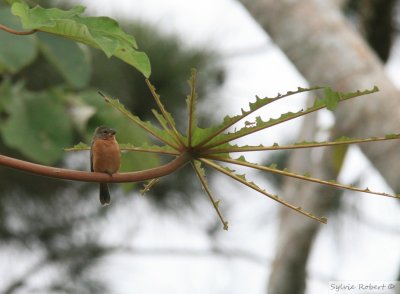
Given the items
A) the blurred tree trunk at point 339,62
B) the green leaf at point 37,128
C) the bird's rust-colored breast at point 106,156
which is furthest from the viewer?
the blurred tree trunk at point 339,62

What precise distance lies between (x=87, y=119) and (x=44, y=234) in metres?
4.46

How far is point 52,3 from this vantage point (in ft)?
14.4

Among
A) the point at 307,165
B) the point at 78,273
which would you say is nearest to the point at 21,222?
the point at 78,273

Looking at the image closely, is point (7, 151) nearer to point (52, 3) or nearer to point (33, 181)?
point (52, 3)

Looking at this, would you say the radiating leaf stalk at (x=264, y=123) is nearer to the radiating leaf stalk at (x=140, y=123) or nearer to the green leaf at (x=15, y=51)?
the radiating leaf stalk at (x=140, y=123)

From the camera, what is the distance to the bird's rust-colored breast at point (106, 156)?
1259 mm

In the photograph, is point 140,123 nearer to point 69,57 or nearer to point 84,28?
point 84,28

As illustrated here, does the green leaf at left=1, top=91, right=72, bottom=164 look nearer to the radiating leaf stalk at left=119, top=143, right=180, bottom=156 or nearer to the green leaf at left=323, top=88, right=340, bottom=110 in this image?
the radiating leaf stalk at left=119, top=143, right=180, bottom=156

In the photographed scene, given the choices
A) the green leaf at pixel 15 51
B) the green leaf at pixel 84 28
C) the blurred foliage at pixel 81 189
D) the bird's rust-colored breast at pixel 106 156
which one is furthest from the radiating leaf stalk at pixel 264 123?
the blurred foliage at pixel 81 189

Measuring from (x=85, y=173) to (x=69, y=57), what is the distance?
3.25ft

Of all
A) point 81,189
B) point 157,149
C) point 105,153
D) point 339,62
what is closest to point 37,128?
point 105,153

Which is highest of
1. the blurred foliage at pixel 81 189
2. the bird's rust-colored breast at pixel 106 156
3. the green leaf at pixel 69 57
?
the blurred foliage at pixel 81 189

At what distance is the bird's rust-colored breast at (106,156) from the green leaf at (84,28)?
230 mm

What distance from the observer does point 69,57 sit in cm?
185
